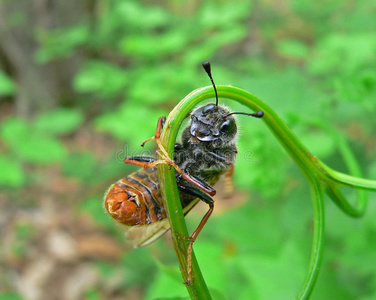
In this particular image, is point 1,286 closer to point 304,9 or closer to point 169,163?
point 169,163

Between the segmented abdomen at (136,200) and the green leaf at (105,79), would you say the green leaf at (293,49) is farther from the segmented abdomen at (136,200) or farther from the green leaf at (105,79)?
the segmented abdomen at (136,200)

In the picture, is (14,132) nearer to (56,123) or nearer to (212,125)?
(56,123)

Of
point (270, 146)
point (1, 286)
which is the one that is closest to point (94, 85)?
point (1, 286)

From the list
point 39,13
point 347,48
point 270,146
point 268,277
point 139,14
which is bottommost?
point 268,277

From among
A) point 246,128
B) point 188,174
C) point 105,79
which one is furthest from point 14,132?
point 188,174

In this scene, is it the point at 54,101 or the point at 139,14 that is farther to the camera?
the point at 54,101

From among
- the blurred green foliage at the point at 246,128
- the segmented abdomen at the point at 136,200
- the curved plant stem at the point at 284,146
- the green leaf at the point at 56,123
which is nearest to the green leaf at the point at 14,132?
the blurred green foliage at the point at 246,128
